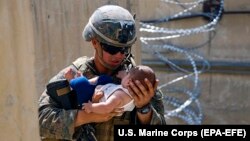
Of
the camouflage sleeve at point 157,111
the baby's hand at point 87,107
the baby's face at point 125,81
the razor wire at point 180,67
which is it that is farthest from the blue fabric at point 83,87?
the razor wire at point 180,67

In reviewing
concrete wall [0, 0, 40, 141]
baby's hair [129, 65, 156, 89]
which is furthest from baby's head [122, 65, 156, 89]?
concrete wall [0, 0, 40, 141]

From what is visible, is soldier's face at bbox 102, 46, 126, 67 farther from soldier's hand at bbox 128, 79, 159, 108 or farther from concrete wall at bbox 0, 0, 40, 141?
concrete wall at bbox 0, 0, 40, 141

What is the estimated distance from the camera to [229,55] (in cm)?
719

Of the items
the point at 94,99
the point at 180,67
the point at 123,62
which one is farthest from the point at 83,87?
the point at 180,67

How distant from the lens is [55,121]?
2037 millimetres

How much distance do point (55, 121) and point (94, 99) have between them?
0.26 m

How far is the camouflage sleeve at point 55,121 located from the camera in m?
2.01

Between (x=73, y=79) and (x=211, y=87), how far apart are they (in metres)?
5.82

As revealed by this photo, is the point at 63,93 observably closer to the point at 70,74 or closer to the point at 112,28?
the point at 70,74

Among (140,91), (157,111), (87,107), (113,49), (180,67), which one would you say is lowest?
(180,67)

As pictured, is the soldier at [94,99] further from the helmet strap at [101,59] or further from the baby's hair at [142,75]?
the baby's hair at [142,75]

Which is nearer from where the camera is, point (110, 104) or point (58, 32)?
point (110, 104)

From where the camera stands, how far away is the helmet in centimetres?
206

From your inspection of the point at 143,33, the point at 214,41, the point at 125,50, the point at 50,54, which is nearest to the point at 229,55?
the point at 214,41
